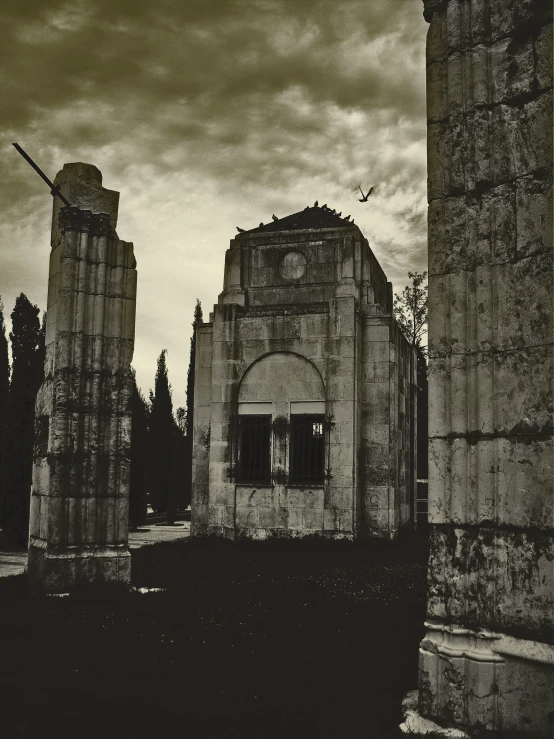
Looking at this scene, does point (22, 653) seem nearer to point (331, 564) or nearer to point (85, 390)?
point (85, 390)

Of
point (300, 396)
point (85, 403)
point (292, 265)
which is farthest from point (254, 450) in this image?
point (85, 403)

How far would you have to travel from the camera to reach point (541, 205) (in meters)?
4.13

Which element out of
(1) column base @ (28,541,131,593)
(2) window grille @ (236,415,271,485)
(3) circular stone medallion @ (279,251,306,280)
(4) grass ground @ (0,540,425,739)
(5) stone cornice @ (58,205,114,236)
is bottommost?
(4) grass ground @ (0,540,425,739)

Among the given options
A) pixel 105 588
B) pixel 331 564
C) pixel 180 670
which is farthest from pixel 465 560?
pixel 331 564

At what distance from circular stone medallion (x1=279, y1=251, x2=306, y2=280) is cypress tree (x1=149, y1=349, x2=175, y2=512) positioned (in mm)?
9832

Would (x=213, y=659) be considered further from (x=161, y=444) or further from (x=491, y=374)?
(x=161, y=444)

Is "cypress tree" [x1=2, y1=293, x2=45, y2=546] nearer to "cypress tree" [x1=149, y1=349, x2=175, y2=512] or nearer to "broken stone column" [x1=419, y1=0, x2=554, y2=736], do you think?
"cypress tree" [x1=149, y1=349, x2=175, y2=512]

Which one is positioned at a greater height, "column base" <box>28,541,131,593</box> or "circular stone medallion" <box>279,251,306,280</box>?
"circular stone medallion" <box>279,251,306,280</box>

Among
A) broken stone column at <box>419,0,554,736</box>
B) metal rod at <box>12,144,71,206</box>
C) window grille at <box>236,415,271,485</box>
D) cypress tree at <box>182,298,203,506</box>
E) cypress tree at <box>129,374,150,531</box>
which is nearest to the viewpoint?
broken stone column at <box>419,0,554,736</box>

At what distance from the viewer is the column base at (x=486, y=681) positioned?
12.6 feet

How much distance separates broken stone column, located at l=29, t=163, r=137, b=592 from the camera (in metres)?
9.18

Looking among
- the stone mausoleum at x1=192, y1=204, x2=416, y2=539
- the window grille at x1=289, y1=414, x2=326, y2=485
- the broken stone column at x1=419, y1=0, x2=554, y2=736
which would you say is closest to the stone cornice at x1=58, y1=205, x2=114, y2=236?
the broken stone column at x1=419, y1=0, x2=554, y2=736

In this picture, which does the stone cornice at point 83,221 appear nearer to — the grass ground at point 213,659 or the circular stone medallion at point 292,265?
the grass ground at point 213,659

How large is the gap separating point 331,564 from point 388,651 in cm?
658
